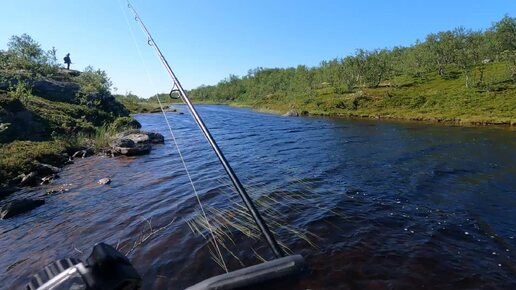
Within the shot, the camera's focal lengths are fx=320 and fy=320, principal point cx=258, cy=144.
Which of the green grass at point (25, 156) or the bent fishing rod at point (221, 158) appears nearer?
the bent fishing rod at point (221, 158)

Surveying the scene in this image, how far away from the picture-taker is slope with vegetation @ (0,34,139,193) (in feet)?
70.0

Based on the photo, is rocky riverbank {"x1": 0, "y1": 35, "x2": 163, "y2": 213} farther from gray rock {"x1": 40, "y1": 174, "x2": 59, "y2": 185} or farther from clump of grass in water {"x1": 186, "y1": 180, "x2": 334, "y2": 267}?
clump of grass in water {"x1": 186, "y1": 180, "x2": 334, "y2": 267}

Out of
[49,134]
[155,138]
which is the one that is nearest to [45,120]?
[49,134]

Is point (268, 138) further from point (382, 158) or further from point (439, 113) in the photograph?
point (439, 113)

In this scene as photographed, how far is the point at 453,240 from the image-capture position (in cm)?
941

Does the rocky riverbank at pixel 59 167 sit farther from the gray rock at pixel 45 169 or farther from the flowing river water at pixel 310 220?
the flowing river water at pixel 310 220

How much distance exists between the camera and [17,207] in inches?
537

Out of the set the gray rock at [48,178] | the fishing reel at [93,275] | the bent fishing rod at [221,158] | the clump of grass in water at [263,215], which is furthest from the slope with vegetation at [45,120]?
the fishing reel at [93,275]

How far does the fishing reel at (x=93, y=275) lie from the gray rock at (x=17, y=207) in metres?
13.3

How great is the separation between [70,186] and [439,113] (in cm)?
4945

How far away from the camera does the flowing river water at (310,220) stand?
8023 mm

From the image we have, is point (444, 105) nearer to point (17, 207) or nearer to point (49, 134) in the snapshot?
point (49, 134)

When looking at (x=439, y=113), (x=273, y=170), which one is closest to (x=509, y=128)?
(x=439, y=113)

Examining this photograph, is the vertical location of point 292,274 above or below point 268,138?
above
